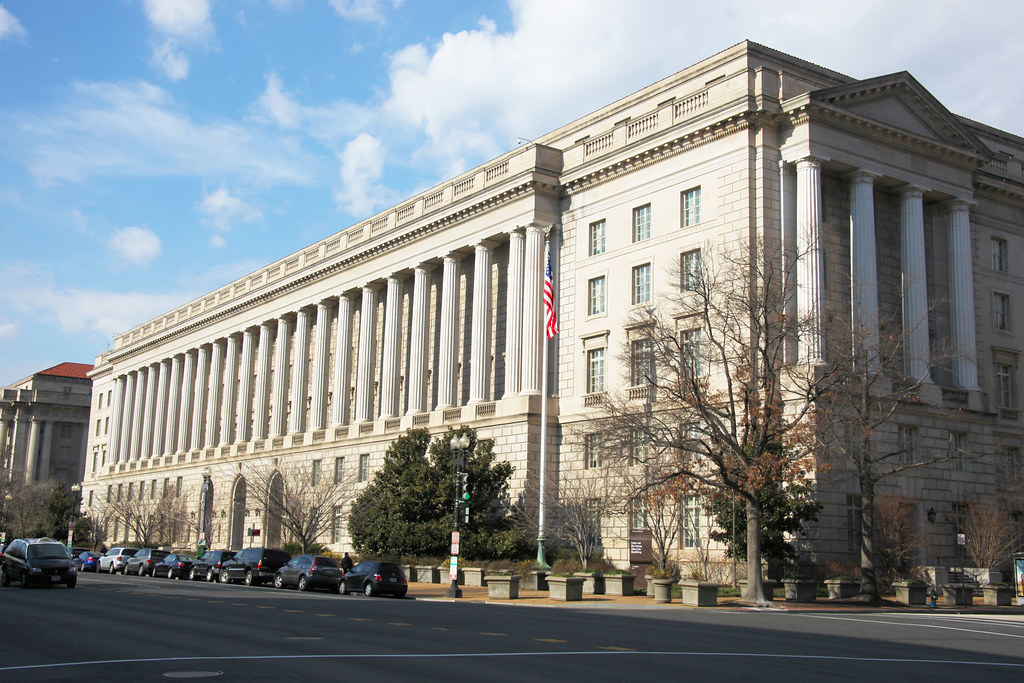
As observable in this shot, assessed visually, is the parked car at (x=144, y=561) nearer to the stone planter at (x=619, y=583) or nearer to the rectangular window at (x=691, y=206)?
the stone planter at (x=619, y=583)

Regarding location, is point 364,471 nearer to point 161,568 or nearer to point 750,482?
point 161,568

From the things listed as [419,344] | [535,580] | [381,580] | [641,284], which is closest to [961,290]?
[641,284]

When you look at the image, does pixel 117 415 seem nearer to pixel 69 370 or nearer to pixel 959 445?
pixel 69 370

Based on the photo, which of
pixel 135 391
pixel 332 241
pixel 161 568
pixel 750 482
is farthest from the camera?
pixel 135 391

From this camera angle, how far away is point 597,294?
53.6 meters

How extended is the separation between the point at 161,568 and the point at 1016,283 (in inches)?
1952

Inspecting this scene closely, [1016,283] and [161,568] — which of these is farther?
[161,568]

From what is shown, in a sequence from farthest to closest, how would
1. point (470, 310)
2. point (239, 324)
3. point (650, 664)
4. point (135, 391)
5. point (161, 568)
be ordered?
point (135, 391) < point (239, 324) < point (470, 310) < point (161, 568) < point (650, 664)

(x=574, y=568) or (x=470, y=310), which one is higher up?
(x=470, y=310)

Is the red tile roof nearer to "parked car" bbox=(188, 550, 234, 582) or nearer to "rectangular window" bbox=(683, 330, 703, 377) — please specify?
"parked car" bbox=(188, 550, 234, 582)

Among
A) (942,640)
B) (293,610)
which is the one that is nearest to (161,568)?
(293,610)

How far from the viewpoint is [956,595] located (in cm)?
3819

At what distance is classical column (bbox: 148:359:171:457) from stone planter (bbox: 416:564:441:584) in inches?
2330

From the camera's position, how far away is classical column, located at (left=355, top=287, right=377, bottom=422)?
70500mm
